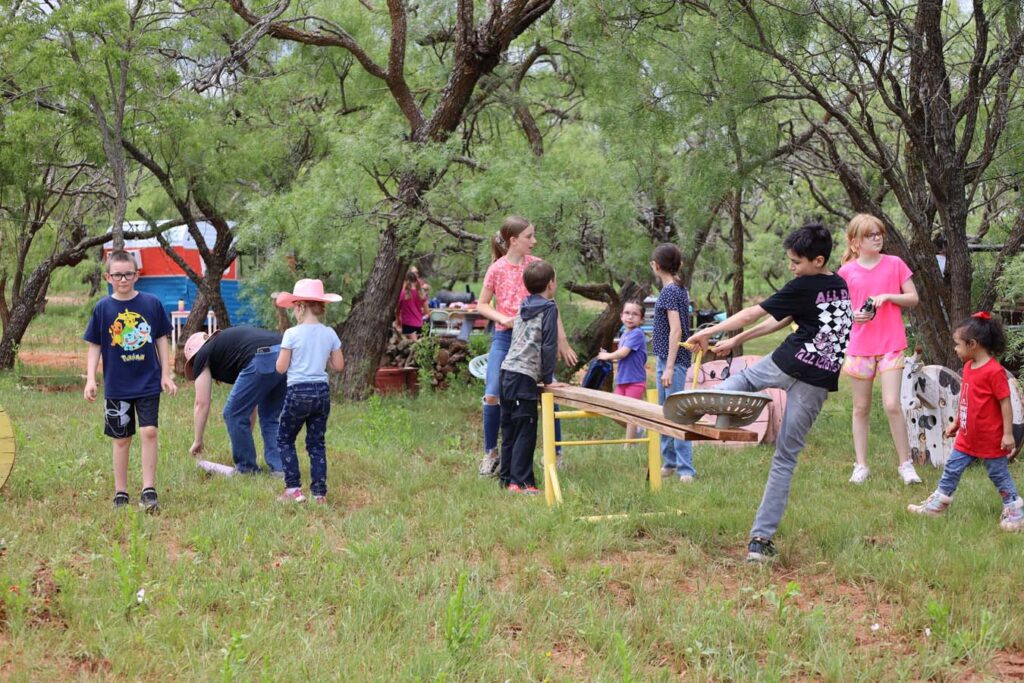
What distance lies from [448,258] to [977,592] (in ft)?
27.0

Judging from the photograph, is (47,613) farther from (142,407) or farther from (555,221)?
(555,221)

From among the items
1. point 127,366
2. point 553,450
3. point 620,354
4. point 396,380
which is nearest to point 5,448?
point 127,366

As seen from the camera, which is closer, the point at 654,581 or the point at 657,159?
the point at 654,581

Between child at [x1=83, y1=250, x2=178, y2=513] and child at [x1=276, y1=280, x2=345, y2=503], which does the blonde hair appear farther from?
child at [x1=83, y1=250, x2=178, y2=513]

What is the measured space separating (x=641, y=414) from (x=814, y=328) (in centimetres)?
109

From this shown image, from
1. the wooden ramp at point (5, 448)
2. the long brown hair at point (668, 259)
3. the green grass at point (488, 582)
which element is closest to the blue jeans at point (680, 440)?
the green grass at point (488, 582)

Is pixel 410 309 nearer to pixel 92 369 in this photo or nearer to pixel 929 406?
pixel 929 406

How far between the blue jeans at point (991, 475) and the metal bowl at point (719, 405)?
5.04ft

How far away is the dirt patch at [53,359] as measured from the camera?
1506cm

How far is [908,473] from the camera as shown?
6.38 meters

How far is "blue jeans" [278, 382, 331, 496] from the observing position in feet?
18.9

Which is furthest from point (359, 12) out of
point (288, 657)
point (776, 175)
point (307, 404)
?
point (288, 657)

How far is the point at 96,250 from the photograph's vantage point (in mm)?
25047

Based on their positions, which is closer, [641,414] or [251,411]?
[641,414]
